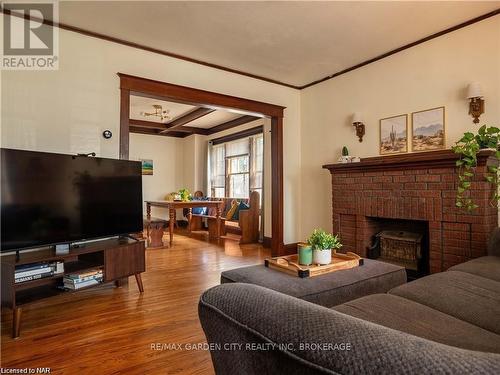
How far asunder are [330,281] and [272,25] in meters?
2.44

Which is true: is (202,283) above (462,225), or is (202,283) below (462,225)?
below

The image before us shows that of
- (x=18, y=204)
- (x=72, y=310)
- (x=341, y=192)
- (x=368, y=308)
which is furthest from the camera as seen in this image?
(x=341, y=192)

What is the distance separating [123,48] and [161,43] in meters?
0.41

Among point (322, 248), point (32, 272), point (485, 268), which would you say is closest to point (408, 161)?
point (485, 268)

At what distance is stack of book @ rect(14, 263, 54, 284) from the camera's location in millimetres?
2076

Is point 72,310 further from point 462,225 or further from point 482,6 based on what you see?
point 482,6

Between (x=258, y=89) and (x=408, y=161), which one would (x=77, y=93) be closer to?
(x=258, y=89)

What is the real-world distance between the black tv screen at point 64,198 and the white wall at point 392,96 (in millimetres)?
2607

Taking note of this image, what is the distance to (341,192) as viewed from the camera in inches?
149

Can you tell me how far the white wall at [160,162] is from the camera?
7625 mm

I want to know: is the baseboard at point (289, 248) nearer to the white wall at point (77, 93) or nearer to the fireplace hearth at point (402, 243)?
the fireplace hearth at point (402, 243)

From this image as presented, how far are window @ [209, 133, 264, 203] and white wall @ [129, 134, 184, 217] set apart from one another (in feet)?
3.98

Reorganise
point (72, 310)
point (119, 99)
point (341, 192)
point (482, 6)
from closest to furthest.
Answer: point (72, 310), point (482, 6), point (119, 99), point (341, 192)

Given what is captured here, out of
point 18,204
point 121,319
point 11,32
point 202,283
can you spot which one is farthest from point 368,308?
point 11,32
